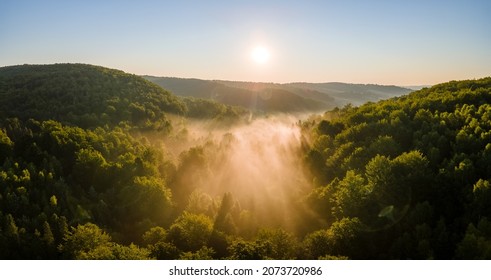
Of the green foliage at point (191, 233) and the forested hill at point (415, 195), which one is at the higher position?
the forested hill at point (415, 195)

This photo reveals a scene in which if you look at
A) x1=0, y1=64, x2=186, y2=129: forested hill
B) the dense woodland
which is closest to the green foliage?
the dense woodland

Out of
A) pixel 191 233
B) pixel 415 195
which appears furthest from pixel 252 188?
pixel 415 195

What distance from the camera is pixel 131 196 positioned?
3816 inches

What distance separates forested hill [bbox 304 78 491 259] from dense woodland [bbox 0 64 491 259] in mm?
211

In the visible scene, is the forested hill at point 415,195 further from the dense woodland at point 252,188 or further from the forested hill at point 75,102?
the forested hill at point 75,102

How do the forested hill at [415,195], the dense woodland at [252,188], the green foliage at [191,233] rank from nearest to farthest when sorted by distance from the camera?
1. the forested hill at [415,195]
2. the dense woodland at [252,188]
3. the green foliage at [191,233]

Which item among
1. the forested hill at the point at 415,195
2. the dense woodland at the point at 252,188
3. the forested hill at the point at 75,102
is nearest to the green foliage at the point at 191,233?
the dense woodland at the point at 252,188

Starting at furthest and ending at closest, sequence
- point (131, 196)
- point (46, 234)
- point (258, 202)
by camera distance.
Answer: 1. point (131, 196)
2. point (258, 202)
3. point (46, 234)

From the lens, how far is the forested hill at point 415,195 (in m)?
55.4

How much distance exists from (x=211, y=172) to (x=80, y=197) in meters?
36.4

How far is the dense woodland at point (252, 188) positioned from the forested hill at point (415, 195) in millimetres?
211

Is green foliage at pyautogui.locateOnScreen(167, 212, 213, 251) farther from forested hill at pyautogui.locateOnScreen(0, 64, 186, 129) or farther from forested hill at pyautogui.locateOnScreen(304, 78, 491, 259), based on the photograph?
forested hill at pyautogui.locateOnScreen(0, 64, 186, 129)
